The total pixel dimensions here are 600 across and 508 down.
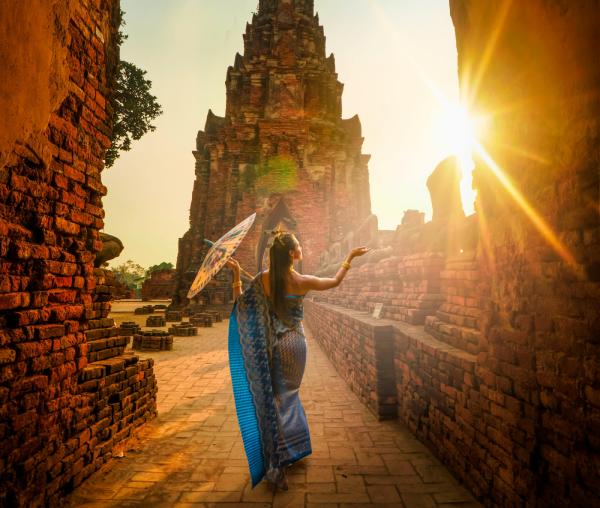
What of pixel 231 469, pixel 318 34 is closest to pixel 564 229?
pixel 231 469

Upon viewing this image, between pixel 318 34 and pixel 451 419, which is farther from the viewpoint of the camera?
pixel 318 34

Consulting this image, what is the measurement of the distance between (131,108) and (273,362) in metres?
14.6

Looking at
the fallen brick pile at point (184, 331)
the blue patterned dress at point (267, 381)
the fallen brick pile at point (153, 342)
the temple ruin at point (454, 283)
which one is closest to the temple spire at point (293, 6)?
the fallen brick pile at point (184, 331)

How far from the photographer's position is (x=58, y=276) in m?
2.16

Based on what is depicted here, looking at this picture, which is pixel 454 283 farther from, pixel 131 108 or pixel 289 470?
pixel 131 108

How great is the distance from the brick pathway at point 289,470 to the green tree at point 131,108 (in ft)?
42.8

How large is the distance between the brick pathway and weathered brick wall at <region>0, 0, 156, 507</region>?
32 centimetres

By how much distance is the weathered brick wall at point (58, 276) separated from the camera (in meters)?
1.80

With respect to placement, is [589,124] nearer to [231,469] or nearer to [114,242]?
[231,469]

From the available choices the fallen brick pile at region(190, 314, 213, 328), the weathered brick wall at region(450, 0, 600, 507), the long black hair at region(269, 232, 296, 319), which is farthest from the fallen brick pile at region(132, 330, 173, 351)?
the weathered brick wall at region(450, 0, 600, 507)

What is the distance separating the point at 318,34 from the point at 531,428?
24.4 metres

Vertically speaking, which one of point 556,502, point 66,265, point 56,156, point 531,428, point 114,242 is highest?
point 56,156

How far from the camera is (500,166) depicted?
6.75ft

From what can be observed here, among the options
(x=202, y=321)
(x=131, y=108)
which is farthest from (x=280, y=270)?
(x=131, y=108)
